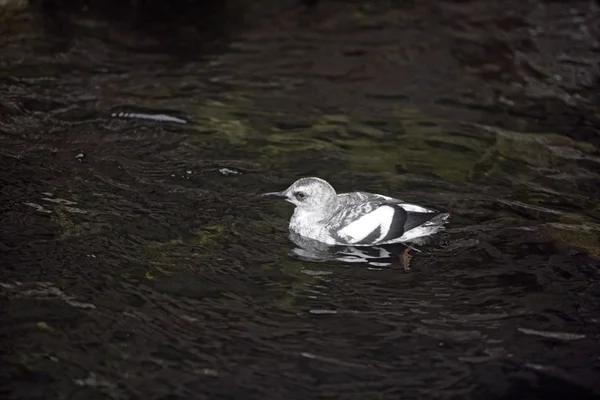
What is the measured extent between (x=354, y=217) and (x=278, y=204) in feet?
5.02

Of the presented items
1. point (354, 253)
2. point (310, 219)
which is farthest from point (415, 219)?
point (310, 219)

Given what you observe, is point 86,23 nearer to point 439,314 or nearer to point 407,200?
point 407,200

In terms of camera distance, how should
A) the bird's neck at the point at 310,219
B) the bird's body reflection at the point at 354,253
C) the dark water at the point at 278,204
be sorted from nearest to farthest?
the dark water at the point at 278,204
the bird's body reflection at the point at 354,253
the bird's neck at the point at 310,219

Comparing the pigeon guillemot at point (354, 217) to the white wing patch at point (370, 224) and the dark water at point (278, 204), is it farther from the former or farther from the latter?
the dark water at point (278, 204)

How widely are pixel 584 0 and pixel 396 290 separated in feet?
43.4

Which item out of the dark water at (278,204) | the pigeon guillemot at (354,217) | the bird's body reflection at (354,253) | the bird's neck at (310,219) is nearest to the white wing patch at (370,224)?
the pigeon guillemot at (354,217)

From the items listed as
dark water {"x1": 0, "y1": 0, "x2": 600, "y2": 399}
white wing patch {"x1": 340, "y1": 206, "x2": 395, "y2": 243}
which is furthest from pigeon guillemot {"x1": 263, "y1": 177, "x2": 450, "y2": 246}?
dark water {"x1": 0, "y1": 0, "x2": 600, "y2": 399}

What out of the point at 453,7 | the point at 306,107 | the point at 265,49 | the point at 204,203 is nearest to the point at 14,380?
the point at 204,203

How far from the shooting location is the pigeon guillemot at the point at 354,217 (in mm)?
8734

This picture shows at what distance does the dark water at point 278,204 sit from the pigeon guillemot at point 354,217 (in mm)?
302

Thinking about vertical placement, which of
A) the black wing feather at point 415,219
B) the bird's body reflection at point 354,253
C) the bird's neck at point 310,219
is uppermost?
the black wing feather at point 415,219

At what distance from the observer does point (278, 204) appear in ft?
33.0

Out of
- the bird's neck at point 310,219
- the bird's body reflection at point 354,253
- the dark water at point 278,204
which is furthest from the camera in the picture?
the bird's neck at point 310,219

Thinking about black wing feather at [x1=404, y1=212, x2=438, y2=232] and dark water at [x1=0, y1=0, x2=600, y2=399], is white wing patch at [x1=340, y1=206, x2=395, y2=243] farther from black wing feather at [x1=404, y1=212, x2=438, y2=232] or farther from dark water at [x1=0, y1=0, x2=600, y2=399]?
dark water at [x1=0, y1=0, x2=600, y2=399]
